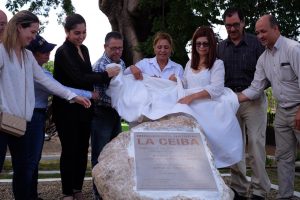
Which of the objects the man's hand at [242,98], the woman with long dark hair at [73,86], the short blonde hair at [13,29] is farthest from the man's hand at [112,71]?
the man's hand at [242,98]

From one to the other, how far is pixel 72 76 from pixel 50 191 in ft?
8.07

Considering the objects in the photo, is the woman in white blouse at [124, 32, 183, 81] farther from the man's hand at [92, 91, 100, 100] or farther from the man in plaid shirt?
the man's hand at [92, 91, 100, 100]

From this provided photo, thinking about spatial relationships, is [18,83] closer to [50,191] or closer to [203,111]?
[203,111]

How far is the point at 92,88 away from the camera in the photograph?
565 cm

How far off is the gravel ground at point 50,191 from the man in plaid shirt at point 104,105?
1.08m

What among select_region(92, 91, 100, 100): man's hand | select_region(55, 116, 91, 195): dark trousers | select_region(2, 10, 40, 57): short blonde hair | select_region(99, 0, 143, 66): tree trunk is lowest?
select_region(55, 116, 91, 195): dark trousers

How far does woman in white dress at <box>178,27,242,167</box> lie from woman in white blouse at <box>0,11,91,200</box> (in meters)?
1.73

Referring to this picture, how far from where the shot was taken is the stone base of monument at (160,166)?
4.27 meters

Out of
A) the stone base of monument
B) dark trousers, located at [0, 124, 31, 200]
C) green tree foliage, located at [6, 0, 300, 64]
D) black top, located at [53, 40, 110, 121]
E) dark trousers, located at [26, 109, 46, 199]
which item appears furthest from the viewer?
green tree foliage, located at [6, 0, 300, 64]

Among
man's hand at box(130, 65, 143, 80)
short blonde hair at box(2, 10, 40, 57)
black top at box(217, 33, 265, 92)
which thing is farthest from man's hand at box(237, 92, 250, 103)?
short blonde hair at box(2, 10, 40, 57)

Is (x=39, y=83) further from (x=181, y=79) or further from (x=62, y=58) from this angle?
(x=181, y=79)

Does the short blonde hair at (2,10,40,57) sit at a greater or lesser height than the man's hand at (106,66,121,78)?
greater

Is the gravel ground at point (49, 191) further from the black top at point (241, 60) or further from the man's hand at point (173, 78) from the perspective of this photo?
the black top at point (241, 60)

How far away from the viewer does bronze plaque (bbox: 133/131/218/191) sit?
432 centimetres
